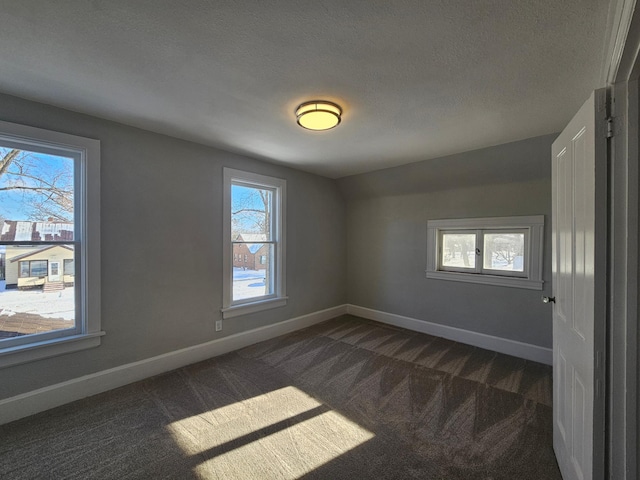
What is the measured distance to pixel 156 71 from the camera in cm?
168

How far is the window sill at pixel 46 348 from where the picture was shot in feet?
6.56

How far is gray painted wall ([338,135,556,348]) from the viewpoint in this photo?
9.95 feet

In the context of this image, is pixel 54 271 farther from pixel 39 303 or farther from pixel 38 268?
pixel 39 303

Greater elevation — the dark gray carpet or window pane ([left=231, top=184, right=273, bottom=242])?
window pane ([left=231, top=184, right=273, bottom=242])

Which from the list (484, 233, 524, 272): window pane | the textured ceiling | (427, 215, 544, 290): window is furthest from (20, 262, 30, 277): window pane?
(484, 233, 524, 272): window pane

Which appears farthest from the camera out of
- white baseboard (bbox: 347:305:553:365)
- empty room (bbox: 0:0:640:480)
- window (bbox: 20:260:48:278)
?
white baseboard (bbox: 347:305:553:365)

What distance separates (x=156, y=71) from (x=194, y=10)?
2.02 feet

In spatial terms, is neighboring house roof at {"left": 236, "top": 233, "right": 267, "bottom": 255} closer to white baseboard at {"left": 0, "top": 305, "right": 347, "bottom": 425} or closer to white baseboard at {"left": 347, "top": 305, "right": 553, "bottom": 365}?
white baseboard at {"left": 0, "top": 305, "right": 347, "bottom": 425}

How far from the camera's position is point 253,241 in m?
3.58

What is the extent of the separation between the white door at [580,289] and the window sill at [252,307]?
9.55 feet

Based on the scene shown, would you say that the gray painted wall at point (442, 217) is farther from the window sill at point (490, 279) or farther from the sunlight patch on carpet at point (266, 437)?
the sunlight patch on carpet at point (266, 437)

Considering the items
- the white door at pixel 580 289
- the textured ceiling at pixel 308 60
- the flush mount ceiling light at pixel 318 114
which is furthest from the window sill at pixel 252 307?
the white door at pixel 580 289

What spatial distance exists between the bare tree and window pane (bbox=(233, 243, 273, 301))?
1596 millimetres

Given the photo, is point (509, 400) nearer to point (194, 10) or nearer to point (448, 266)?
point (448, 266)
